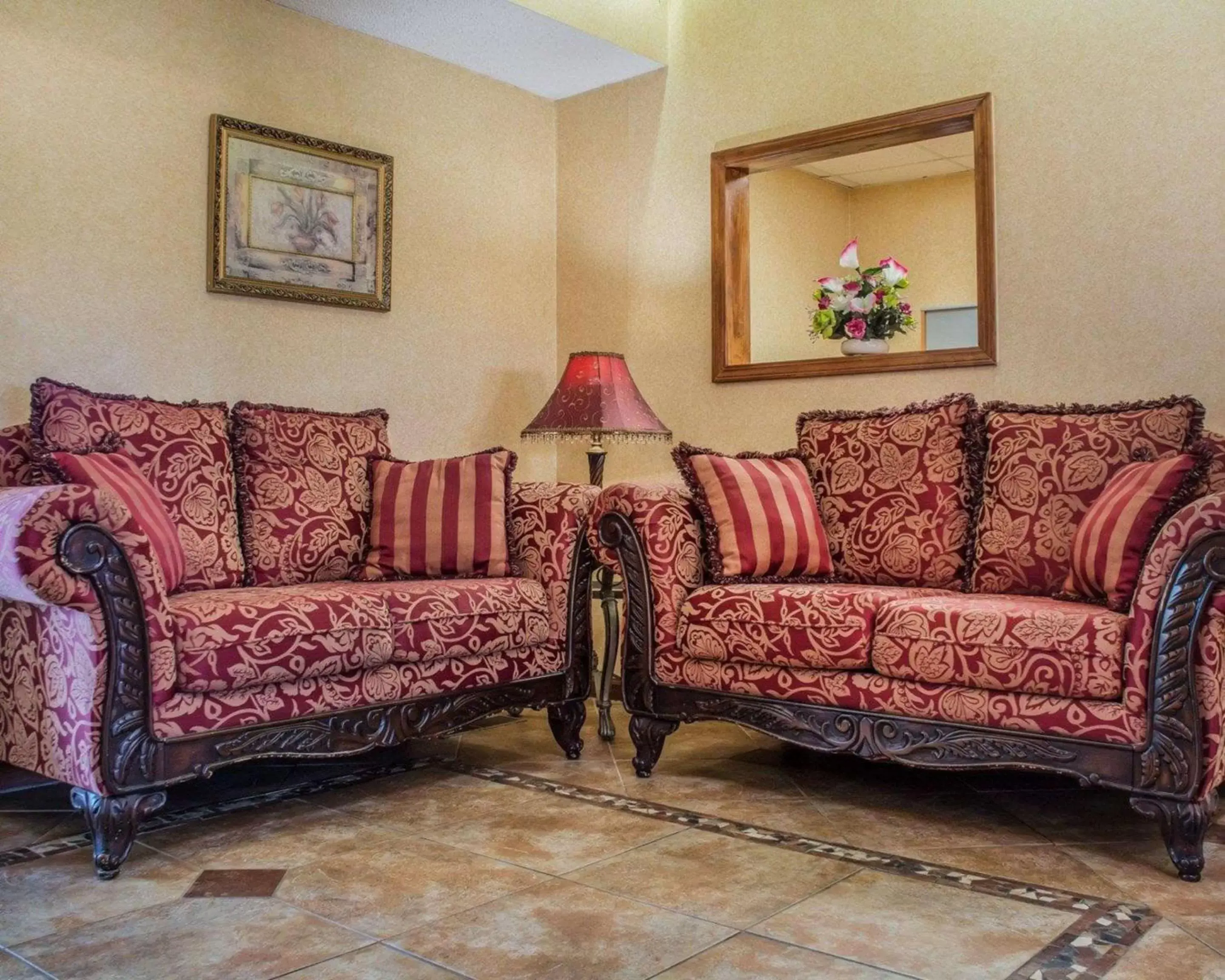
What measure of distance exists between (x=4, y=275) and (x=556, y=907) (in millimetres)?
2335

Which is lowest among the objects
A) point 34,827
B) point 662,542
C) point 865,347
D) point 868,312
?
point 34,827

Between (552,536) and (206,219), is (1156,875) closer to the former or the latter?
(552,536)

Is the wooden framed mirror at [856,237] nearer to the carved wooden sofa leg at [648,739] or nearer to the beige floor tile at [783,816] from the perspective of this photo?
the carved wooden sofa leg at [648,739]

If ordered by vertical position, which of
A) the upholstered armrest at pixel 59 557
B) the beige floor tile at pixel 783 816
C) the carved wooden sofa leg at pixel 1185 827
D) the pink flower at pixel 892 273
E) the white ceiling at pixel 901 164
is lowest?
the beige floor tile at pixel 783 816

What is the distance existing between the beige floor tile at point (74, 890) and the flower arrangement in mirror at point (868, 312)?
2701 millimetres

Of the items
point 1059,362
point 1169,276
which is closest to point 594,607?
point 1059,362

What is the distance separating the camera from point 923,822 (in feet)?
8.80

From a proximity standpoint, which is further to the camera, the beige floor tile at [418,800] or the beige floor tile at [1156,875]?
the beige floor tile at [418,800]

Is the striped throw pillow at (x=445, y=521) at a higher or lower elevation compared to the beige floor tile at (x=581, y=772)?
higher

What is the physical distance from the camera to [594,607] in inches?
182

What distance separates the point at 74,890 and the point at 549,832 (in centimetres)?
96

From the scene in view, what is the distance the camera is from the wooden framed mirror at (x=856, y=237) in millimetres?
3742

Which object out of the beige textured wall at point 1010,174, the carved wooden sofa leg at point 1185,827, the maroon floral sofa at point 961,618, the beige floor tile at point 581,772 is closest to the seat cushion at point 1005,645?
the maroon floral sofa at point 961,618

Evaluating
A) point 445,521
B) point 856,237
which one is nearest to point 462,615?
point 445,521
